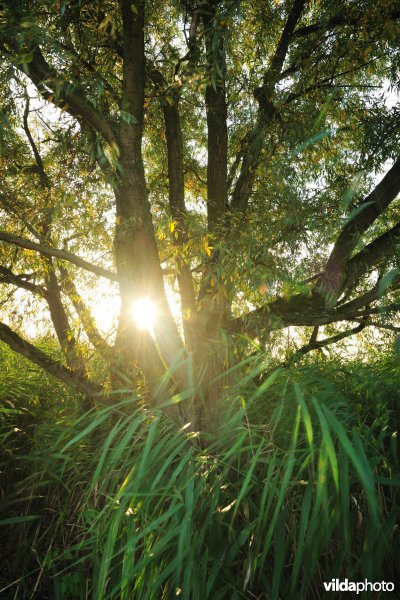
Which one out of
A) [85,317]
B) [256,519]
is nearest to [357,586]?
[256,519]

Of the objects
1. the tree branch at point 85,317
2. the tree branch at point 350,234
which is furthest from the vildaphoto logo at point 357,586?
the tree branch at point 85,317

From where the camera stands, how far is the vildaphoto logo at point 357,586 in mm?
1379

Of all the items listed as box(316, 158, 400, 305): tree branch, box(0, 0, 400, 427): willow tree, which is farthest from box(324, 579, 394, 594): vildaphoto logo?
box(316, 158, 400, 305): tree branch

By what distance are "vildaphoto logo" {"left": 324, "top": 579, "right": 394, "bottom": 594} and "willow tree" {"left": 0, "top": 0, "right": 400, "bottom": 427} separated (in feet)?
3.51

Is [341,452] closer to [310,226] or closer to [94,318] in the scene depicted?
[310,226]

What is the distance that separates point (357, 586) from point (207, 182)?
317 cm

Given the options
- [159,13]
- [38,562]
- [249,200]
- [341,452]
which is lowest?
[38,562]

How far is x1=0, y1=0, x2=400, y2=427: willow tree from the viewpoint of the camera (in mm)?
2582

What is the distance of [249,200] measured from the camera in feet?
13.7

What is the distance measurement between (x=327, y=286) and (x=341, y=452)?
1.84m

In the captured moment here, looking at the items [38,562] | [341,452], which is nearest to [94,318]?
[38,562]

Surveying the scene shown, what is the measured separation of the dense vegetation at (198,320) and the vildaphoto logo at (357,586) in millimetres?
39

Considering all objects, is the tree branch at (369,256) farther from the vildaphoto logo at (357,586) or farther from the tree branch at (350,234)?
the vildaphoto logo at (357,586)

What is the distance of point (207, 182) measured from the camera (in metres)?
3.69
